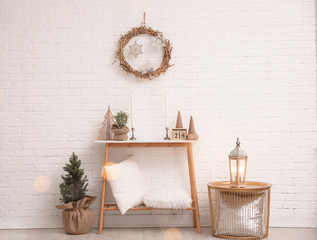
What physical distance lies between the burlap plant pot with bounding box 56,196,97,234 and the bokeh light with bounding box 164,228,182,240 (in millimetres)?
693

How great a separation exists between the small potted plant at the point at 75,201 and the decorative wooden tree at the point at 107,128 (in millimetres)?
321

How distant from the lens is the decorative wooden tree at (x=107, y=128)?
358cm

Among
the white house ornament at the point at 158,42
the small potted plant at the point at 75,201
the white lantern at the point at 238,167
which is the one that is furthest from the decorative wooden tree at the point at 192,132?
the small potted plant at the point at 75,201

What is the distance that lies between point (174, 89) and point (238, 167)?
1004 millimetres

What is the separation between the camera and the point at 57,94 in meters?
3.72

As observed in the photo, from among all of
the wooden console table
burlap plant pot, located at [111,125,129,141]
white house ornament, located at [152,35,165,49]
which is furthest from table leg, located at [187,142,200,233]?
white house ornament, located at [152,35,165,49]

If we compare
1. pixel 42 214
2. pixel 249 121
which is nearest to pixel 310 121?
pixel 249 121

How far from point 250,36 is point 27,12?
2197mm

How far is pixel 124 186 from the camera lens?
333 cm

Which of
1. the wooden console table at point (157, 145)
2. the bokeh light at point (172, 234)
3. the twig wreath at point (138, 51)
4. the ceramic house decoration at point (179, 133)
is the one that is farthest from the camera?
the twig wreath at point (138, 51)

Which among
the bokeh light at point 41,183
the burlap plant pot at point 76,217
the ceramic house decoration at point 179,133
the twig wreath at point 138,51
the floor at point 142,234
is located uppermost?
the twig wreath at point 138,51

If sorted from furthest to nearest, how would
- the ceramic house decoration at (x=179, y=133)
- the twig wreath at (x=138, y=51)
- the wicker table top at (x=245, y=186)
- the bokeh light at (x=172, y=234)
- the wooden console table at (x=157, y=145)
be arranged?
1. the twig wreath at (x=138, y=51)
2. the ceramic house decoration at (x=179, y=133)
3. the wooden console table at (x=157, y=145)
4. the bokeh light at (x=172, y=234)
5. the wicker table top at (x=245, y=186)

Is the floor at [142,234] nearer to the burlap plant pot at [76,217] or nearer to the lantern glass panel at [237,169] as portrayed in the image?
the burlap plant pot at [76,217]

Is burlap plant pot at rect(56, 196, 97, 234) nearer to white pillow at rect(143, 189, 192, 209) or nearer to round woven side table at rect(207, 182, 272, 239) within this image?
white pillow at rect(143, 189, 192, 209)
